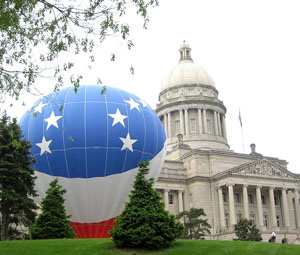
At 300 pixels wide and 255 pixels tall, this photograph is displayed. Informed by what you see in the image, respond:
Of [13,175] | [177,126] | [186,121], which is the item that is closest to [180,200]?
[186,121]

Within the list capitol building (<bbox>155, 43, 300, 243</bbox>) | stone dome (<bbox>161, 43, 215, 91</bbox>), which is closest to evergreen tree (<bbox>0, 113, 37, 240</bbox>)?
capitol building (<bbox>155, 43, 300, 243</bbox>)

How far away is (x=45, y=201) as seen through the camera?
85.4ft

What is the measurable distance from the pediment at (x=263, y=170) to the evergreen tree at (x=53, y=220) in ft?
142

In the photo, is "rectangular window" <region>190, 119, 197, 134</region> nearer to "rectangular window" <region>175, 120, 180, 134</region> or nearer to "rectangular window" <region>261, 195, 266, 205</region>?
"rectangular window" <region>175, 120, 180, 134</region>

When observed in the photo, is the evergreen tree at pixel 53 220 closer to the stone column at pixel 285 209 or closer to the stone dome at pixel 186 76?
the stone column at pixel 285 209

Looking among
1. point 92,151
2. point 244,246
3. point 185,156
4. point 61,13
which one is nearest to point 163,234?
point 244,246

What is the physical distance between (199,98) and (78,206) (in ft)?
203

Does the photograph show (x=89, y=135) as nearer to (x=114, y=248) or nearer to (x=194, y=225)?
(x=114, y=248)

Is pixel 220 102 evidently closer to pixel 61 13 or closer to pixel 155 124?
pixel 155 124

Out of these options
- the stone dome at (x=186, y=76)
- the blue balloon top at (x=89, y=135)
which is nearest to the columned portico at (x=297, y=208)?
the stone dome at (x=186, y=76)

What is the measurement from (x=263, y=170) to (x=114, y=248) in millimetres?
50690

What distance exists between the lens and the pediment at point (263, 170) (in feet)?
220

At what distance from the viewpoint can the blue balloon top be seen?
26.8 m

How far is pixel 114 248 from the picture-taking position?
22.4 meters
